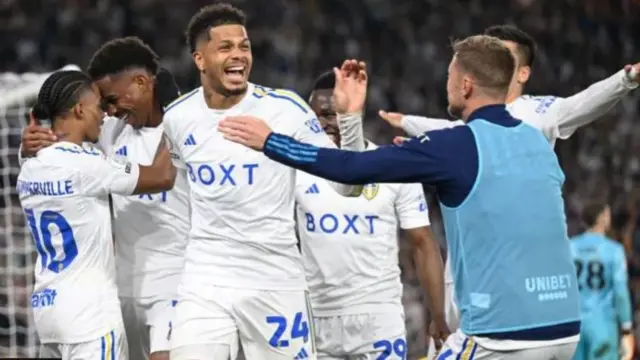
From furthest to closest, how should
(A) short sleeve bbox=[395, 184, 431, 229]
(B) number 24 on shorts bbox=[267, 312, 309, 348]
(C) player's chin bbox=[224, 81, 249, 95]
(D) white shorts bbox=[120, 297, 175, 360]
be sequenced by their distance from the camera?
1. (A) short sleeve bbox=[395, 184, 431, 229]
2. (D) white shorts bbox=[120, 297, 175, 360]
3. (C) player's chin bbox=[224, 81, 249, 95]
4. (B) number 24 on shorts bbox=[267, 312, 309, 348]

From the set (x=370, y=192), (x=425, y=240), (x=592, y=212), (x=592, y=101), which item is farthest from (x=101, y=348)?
(x=592, y=212)

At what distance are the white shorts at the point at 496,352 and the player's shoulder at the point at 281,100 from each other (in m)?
1.62

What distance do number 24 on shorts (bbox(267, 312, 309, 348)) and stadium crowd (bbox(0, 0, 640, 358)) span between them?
31.4 feet

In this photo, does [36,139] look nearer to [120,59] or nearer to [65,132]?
[65,132]

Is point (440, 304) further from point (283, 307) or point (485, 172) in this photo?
point (485, 172)

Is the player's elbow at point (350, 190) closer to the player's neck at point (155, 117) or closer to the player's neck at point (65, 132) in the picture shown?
the player's neck at point (65, 132)

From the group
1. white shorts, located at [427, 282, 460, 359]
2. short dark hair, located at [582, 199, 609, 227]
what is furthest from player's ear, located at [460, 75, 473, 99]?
short dark hair, located at [582, 199, 609, 227]

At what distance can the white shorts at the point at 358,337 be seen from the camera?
7.18 metres

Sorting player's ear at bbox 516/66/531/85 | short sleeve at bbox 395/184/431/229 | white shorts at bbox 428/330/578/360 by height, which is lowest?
white shorts at bbox 428/330/578/360

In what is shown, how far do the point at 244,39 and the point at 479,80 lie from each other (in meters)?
1.58

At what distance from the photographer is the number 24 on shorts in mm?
6297

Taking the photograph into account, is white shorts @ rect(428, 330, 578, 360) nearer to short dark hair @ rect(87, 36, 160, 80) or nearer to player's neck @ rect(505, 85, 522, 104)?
player's neck @ rect(505, 85, 522, 104)

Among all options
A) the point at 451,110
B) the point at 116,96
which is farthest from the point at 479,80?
the point at 116,96

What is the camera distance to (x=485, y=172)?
16.8ft
